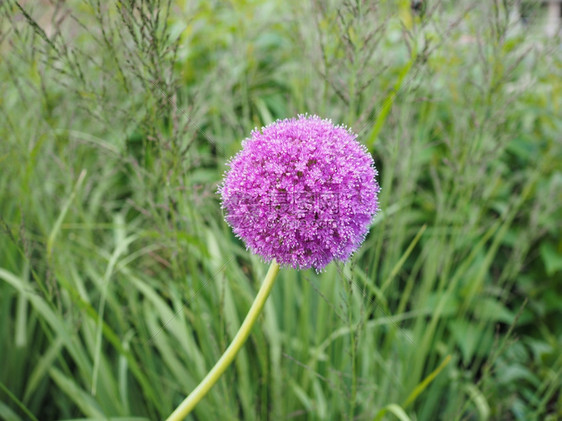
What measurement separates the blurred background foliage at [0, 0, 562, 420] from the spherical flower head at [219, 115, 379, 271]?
0.81 ft

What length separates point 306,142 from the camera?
0.77 meters

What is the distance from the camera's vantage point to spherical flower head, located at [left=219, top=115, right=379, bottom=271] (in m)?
0.73

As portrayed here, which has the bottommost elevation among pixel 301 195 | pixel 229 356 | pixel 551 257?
pixel 229 356

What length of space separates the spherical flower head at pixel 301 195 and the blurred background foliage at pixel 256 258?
247 millimetres

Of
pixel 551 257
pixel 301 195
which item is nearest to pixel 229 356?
pixel 301 195

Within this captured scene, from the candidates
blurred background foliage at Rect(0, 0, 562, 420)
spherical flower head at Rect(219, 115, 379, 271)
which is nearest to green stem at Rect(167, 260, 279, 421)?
spherical flower head at Rect(219, 115, 379, 271)

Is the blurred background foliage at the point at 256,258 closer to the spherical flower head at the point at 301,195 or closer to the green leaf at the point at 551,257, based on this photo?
the green leaf at the point at 551,257

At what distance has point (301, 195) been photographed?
28.7 inches

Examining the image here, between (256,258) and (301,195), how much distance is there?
3.08 ft

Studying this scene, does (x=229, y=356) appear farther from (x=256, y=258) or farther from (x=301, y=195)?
(x=256, y=258)

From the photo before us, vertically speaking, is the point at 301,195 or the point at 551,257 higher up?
the point at 551,257

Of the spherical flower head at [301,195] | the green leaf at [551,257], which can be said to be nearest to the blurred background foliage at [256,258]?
the green leaf at [551,257]

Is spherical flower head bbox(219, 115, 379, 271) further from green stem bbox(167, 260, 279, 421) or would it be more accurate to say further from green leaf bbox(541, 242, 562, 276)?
green leaf bbox(541, 242, 562, 276)

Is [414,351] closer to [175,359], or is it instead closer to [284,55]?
[175,359]
